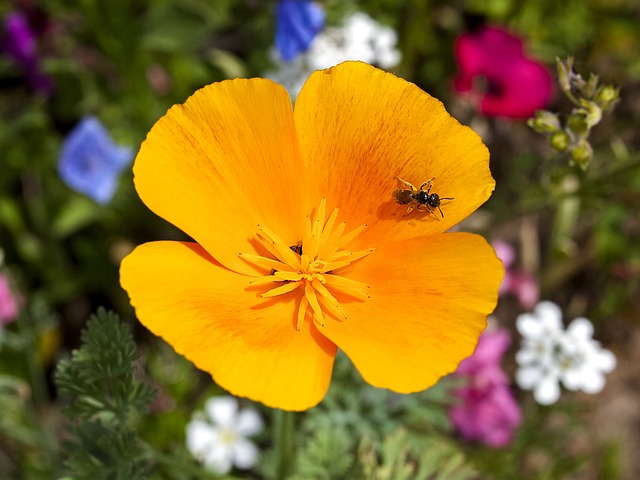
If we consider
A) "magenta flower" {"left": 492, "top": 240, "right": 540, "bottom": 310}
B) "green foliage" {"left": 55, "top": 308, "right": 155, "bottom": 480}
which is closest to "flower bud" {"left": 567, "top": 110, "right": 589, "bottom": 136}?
"green foliage" {"left": 55, "top": 308, "right": 155, "bottom": 480}

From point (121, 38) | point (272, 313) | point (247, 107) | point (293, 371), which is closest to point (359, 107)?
point (247, 107)

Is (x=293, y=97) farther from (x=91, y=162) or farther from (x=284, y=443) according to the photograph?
(x=284, y=443)

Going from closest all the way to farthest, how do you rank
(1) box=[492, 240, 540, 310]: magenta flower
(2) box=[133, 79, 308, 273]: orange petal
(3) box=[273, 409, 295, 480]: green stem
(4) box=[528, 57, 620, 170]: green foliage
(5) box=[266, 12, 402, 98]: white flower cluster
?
(2) box=[133, 79, 308, 273]: orange petal
(4) box=[528, 57, 620, 170]: green foliage
(3) box=[273, 409, 295, 480]: green stem
(5) box=[266, 12, 402, 98]: white flower cluster
(1) box=[492, 240, 540, 310]: magenta flower

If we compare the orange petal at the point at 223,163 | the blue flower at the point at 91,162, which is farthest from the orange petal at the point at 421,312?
the blue flower at the point at 91,162

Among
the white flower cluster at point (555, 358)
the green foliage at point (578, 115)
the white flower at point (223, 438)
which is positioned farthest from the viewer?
the white flower at point (223, 438)

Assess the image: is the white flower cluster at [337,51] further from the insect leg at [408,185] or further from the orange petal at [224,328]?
the orange petal at [224,328]

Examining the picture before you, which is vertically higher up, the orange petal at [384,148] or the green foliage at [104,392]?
the orange petal at [384,148]

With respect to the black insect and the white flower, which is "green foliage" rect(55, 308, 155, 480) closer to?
the black insect
